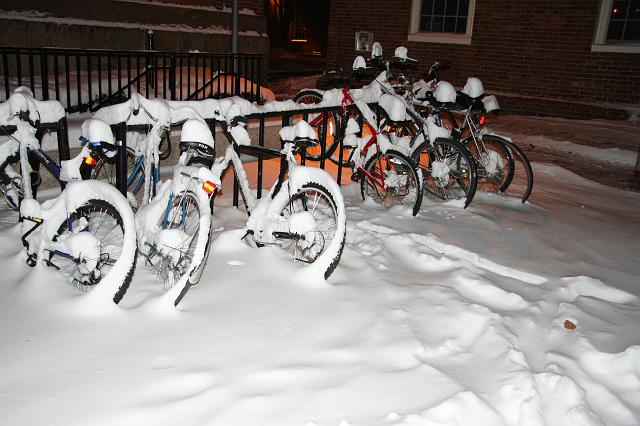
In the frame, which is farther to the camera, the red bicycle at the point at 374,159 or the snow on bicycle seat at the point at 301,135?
the red bicycle at the point at 374,159

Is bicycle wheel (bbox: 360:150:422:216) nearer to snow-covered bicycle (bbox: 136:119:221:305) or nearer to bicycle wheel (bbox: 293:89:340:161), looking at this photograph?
bicycle wheel (bbox: 293:89:340:161)

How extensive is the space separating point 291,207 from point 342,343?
1.16m

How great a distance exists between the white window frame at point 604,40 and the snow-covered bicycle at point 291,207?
416 inches

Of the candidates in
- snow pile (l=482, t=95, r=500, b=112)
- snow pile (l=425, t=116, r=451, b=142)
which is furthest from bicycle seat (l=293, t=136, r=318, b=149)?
snow pile (l=482, t=95, r=500, b=112)

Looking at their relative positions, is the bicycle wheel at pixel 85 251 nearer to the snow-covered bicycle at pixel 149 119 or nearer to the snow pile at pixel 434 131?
the snow-covered bicycle at pixel 149 119

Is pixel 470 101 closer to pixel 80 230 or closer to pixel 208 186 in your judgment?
pixel 208 186

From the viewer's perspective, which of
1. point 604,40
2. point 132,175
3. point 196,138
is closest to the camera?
point 196,138

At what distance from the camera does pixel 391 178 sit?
17.7 feet

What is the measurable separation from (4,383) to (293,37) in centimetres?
3519

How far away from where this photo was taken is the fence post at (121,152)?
3.78 metres

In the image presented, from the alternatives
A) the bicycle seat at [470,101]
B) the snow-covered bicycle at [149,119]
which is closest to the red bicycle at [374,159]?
the bicycle seat at [470,101]

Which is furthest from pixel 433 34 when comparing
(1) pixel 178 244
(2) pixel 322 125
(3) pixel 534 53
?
(1) pixel 178 244

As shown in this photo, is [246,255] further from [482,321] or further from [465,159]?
[465,159]

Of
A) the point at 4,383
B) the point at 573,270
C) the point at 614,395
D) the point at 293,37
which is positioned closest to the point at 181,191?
the point at 4,383
